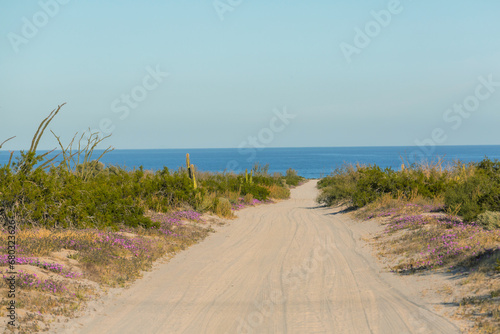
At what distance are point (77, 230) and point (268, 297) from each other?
23.3ft

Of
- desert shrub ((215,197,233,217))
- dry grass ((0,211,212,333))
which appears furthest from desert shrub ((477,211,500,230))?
desert shrub ((215,197,233,217))

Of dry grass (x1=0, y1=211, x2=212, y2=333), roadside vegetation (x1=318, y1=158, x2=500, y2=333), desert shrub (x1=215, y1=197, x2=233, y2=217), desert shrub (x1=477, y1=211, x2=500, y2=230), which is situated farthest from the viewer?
desert shrub (x1=215, y1=197, x2=233, y2=217)

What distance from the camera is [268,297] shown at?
28.5 ft

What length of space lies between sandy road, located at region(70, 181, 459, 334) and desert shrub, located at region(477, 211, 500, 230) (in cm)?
319

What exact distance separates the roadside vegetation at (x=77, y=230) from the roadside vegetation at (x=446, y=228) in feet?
21.3

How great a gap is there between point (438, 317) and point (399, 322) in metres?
0.69

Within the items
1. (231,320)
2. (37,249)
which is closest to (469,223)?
(231,320)

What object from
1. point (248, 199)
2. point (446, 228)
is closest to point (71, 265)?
point (446, 228)

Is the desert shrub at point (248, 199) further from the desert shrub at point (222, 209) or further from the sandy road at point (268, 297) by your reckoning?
the sandy road at point (268, 297)

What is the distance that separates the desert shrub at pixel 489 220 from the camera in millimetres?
11945

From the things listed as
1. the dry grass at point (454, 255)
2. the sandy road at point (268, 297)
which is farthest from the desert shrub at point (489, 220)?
the sandy road at point (268, 297)

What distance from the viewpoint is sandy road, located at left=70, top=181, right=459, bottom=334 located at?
279 inches

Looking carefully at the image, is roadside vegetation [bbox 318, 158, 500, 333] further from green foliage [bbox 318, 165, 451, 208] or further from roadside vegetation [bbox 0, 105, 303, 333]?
roadside vegetation [bbox 0, 105, 303, 333]

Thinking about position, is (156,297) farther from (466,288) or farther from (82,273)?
(466,288)
